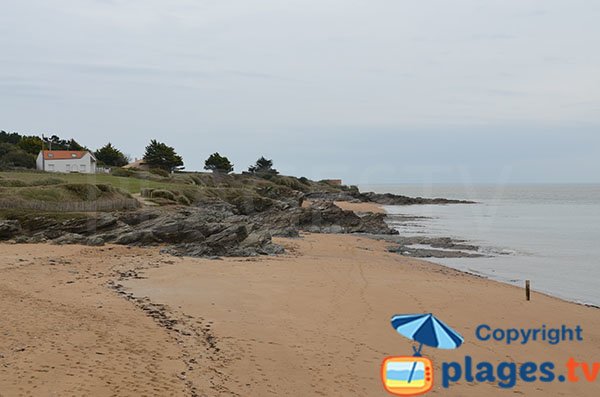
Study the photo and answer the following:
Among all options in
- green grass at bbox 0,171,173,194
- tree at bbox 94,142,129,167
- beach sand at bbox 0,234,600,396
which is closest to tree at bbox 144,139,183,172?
tree at bbox 94,142,129,167

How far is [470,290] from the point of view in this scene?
17.0 metres

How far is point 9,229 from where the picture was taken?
22.8 metres

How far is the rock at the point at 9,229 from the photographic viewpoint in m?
22.5

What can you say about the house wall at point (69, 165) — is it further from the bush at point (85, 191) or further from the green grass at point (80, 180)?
the bush at point (85, 191)

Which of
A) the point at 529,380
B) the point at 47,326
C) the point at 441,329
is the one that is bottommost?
the point at 529,380

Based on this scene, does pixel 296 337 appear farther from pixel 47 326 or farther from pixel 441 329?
pixel 441 329

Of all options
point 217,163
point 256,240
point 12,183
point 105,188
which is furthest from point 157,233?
point 217,163

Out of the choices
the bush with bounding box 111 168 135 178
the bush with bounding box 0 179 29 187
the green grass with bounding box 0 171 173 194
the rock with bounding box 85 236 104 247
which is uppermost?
the bush with bounding box 111 168 135 178

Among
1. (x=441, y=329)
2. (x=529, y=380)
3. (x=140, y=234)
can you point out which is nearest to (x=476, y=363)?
(x=529, y=380)

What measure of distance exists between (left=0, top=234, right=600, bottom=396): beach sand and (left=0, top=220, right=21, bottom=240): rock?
9.82ft

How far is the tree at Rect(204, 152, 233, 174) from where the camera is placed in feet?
315

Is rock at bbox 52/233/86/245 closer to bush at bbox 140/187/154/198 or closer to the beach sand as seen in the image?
the beach sand

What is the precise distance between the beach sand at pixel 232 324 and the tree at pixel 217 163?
76.0m

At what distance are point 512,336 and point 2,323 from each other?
10.2 m
